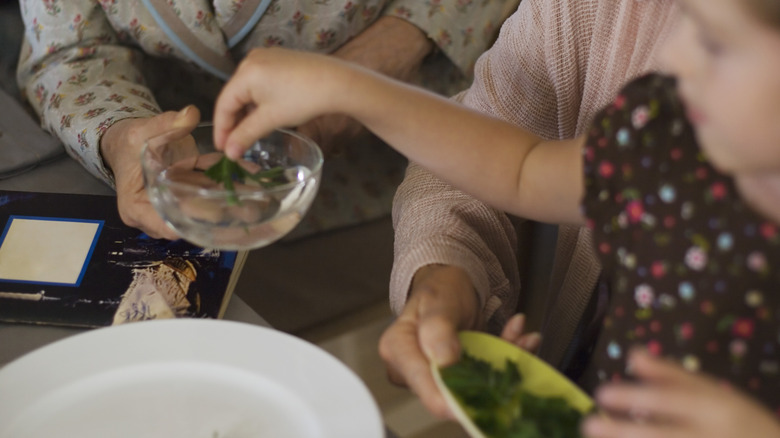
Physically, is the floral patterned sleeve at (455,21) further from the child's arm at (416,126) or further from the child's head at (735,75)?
the child's head at (735,75)

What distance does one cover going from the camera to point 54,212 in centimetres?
76

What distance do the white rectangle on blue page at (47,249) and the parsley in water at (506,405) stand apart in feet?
1.26

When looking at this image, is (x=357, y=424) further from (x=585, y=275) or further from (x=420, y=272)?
(x=585, y=275)

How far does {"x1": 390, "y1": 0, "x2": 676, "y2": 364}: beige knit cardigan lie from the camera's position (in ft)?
2.28

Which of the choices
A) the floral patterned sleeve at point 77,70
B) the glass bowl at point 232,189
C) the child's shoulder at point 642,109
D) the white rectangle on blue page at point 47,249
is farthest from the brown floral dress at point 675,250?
the floral patterned sleeve at point 77,70

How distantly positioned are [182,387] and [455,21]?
0.83m

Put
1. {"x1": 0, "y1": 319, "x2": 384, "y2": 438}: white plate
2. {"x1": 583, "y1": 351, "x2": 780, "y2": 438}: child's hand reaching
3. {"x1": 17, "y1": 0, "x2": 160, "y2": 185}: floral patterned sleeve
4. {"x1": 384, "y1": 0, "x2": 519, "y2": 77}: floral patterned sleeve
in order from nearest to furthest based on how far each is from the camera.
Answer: {"x1": 583, "y1": 351, "x2": 780, "y2": 438}: child's hand reaching < {"x1": 0, "y1": 319, "x2": 384, "y2": 438}: white plate < {"x1": 17, "y1": 0, "x2": 160, "y2": 185}: floral patterned sleeve < {"x1": 384, "y1": 0, "x2": 519, "y2": 77}: floral patterned sleeve

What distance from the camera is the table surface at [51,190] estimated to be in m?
0.63

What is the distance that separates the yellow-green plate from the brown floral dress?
2.6 inches

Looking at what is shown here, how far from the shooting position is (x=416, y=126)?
602mm

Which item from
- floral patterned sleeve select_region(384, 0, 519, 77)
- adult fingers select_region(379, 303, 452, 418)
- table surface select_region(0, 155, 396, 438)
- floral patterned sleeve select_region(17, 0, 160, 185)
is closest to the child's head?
adult fingers select_region(379, 303, 452, 418)

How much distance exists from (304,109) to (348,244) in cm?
Answer: 75

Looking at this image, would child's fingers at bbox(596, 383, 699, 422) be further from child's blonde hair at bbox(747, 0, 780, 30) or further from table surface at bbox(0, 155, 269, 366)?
table surface at bbox(0, 155, 269, 366)

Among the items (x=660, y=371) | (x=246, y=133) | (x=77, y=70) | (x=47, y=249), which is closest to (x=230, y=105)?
(x=246, y=133)
